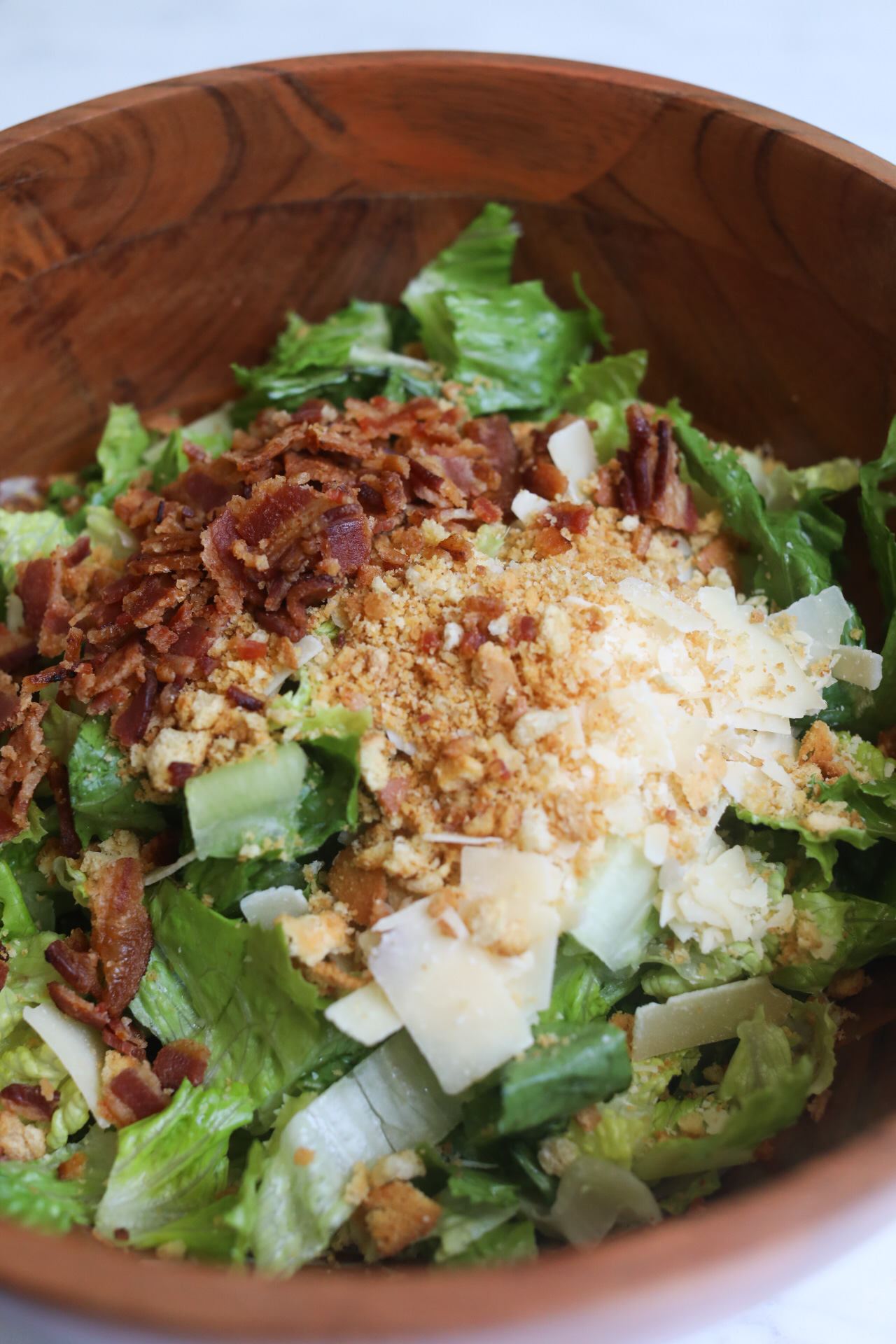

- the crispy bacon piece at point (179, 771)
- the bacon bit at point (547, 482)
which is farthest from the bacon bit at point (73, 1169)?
the bacon bit at point (547, 482)

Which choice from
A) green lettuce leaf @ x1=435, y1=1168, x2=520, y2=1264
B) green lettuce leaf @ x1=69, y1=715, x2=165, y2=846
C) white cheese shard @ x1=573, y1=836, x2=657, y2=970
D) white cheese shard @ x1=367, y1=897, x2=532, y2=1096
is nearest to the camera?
green lettuce leaf @ x1=435, y1=1168, x2=520, y2=1264

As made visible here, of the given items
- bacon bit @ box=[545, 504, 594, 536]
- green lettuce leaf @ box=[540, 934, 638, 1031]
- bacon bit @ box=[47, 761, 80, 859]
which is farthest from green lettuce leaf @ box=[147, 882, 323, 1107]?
bacon bit @ box=[545, 504, 594, 536]

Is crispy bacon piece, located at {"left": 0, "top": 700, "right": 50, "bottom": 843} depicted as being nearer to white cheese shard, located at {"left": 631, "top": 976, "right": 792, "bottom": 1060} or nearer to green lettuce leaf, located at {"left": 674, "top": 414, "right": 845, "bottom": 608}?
white cheese shard, located at {"left": 631, "top": 976, "right": 792, "bottom": 1060}

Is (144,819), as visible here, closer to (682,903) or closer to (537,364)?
(682,903)

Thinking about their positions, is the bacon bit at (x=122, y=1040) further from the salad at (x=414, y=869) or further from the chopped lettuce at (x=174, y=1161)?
the chopped lettuce at (x=174, y=1161)

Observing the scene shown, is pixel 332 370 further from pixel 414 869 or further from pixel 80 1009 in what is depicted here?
pixel 80 1009

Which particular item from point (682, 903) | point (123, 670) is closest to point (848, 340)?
point (682, 903)

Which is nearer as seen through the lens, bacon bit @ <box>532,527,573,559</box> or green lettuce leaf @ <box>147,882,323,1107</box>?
green lettuce leaf @ <box>147,882,323,1107</box>
